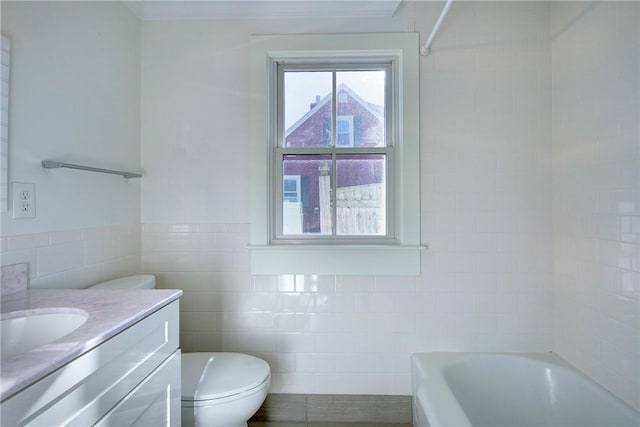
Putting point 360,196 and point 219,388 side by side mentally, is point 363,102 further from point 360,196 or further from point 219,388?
point 219,388

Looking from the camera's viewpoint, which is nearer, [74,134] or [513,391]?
[74,134]

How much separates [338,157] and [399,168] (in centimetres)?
37

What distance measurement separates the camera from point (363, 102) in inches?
78.4

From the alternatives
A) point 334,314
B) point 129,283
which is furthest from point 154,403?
point 334,314

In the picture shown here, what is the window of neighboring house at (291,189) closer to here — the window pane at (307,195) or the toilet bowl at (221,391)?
the window pane at (307,195)

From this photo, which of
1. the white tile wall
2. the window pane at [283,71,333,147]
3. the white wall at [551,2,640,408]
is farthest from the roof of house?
the white tile wall

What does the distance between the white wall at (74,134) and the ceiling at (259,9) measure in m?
0.14

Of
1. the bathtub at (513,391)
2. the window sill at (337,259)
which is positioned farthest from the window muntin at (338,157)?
the bathtub at (513,391)

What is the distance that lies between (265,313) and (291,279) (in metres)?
0.25

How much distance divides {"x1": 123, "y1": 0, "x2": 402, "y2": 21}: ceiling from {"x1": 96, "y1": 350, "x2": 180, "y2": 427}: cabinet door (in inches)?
71.1

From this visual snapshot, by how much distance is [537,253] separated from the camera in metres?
1.85

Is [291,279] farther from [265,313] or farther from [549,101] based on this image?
[549,101]

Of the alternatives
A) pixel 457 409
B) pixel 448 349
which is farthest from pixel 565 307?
pixel 457 409

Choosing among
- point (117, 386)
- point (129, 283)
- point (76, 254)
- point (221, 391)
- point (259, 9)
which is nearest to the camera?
point (117, 386)
